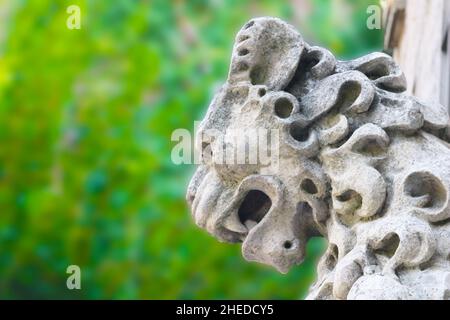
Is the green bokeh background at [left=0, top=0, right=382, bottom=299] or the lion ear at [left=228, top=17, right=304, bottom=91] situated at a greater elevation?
the lion ear at [left=228, top=17, right=304, bottom=91]

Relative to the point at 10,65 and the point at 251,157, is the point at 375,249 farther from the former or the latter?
the point at 10,65

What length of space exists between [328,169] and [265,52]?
0.79ft

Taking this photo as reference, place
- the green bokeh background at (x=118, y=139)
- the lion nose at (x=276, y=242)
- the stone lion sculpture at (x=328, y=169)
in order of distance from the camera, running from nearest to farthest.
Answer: the stone lion sculpture at (x=328, y=169), the lion nose at (x=276, y=242), the green bokeh background at (x=118, y=139)

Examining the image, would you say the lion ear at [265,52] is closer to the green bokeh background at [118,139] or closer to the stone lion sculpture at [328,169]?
the stone lion sculpture at [328,169]

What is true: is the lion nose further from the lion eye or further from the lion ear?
the lion ear

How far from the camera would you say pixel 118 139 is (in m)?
7.92

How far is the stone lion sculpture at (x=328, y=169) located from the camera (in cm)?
238

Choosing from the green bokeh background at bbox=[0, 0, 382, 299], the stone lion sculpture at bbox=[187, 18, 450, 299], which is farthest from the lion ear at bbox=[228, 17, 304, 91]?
the green bokeh background at bbox=[0, 0, 382, 299]

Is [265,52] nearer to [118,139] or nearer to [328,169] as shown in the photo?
[328,169]

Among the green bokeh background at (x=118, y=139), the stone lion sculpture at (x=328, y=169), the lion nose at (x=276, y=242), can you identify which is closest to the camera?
the stone lion sculpture at (x=328, y=169)

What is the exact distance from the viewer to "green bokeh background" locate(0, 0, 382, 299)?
7.45 meters

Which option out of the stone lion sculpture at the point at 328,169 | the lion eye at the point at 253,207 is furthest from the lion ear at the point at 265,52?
the lion eye at the point at 253,207

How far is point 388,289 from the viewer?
225cm
